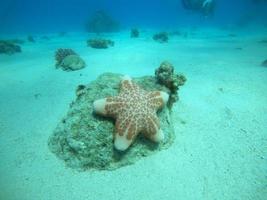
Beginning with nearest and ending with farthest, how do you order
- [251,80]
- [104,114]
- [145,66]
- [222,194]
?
[222,194]
[104,114]
[251,80]
[145,66]

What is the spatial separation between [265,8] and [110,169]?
127 ft

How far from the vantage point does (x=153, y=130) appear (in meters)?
4.00

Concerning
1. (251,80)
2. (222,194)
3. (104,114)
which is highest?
(104,114)

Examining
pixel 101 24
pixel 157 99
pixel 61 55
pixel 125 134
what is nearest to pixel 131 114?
pixel 125 134

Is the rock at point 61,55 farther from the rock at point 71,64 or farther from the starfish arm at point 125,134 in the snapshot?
the starfish arm at point 125,134

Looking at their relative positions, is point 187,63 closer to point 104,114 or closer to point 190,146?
point 190,146

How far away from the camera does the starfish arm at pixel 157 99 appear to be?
4.29m

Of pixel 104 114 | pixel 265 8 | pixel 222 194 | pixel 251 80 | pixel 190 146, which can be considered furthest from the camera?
pixel 265 8

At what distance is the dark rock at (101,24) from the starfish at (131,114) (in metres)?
28.0

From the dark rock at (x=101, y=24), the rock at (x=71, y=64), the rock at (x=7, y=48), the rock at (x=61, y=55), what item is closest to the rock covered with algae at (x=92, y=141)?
the rock at (x=71, y=64)

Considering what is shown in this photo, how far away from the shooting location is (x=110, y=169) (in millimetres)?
3945

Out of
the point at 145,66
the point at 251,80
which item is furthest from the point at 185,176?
the point at 145,66

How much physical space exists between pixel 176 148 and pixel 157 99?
41.9 inches

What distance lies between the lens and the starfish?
3816mm
